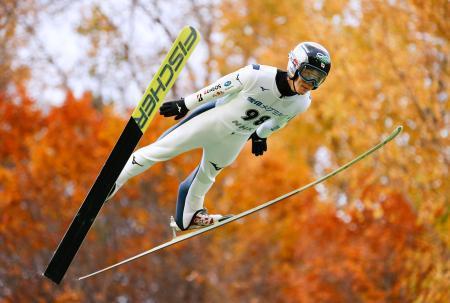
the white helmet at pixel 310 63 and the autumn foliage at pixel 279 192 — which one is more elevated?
the white helmet at pixel 310 63

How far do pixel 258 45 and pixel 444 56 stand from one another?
52.6ft

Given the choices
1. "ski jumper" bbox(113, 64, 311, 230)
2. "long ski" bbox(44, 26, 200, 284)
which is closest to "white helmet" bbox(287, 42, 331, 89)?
"ski jumper" bbox(113, 64, 311, 230)

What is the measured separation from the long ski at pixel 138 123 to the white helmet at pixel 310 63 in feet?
2.66

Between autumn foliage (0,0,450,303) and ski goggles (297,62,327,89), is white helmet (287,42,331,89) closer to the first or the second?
ski goggles (297,62,327,89)

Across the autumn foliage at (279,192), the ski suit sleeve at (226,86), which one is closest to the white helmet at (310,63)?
the ski suit sleeve at (226,86)

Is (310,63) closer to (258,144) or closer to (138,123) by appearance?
(258,144)

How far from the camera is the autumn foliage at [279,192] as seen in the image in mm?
14625

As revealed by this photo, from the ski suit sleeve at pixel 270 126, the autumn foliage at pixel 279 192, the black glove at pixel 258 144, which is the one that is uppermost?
the ski suit sleeve at pixel 270 126

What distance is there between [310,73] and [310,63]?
81 millimetres

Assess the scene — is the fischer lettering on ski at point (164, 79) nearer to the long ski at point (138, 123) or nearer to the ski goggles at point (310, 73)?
the long ski at point (138, 123)

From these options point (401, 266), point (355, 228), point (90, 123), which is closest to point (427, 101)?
point (401, 266)

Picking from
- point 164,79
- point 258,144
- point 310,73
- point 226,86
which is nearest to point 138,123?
point 164,79

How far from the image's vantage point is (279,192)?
2523 cm

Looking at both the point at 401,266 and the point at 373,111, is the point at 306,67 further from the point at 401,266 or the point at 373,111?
the point at 401,266
